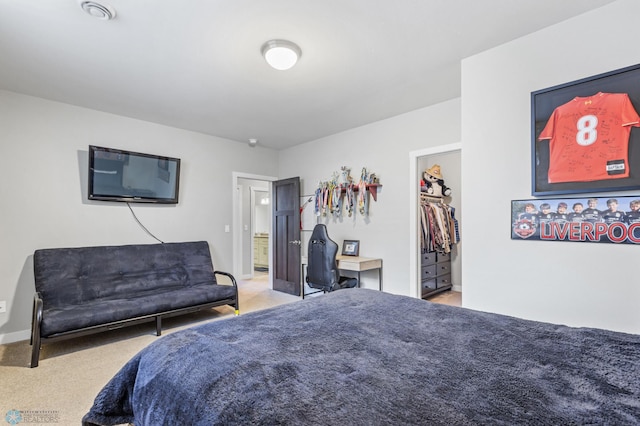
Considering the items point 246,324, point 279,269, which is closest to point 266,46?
point 246,324

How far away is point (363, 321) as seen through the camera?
1499 mm

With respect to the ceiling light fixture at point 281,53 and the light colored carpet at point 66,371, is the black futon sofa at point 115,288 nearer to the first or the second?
the light colored carpet at point 66,371

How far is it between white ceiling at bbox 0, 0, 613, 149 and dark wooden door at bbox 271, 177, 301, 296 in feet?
5.86

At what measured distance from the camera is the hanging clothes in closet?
14.2ft

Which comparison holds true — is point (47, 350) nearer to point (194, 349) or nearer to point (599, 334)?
point (194, 349)

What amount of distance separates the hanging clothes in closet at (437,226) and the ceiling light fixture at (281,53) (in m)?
2.79

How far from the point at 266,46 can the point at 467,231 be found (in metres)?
2.17

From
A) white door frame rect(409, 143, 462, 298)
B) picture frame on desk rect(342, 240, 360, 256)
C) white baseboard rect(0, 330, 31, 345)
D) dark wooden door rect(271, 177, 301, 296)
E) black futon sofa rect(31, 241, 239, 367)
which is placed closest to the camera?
black futon sofa rect(31, 241, 239, 367)

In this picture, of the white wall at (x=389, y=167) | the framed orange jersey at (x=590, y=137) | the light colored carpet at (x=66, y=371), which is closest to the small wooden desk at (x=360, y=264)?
the white wall at (x=389, y=167)

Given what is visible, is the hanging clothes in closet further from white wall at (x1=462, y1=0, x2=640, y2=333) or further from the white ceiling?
white wall at (x1=462, y1=0, x2=640, y2=333)

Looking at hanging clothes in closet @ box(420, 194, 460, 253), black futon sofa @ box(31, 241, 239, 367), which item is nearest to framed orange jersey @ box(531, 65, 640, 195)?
hanging clothes in closet @ box(420, 194, 460, 253)

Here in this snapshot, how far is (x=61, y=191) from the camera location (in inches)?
135

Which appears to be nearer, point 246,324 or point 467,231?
point 246,324

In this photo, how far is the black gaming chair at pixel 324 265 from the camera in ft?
12.3
